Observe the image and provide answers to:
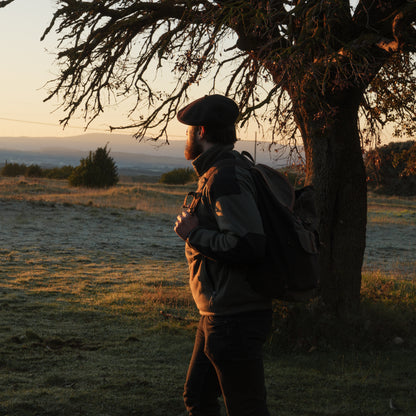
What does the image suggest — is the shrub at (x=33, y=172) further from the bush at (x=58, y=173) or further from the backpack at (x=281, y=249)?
the backpack at (x=281, y=249)

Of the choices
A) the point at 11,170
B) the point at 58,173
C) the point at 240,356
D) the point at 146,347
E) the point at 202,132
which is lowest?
the point at 146,347

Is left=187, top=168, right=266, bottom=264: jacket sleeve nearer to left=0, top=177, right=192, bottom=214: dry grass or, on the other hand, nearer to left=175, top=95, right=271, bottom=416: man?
left=175, top=95, right=271, bottom=416: man

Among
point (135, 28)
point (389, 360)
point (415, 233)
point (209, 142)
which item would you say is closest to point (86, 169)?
point (415, 233)

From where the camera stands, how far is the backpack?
253 centimetres

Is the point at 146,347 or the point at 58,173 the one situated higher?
the point at 58,173

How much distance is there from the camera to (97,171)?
39.9m

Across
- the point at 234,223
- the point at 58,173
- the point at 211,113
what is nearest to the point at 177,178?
the point at 58,173

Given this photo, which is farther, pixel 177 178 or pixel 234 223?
pixel 177 178

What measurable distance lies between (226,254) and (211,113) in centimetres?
71

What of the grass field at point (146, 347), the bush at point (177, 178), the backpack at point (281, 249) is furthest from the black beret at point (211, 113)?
the bush at point (177, 178)

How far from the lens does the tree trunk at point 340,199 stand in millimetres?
7488

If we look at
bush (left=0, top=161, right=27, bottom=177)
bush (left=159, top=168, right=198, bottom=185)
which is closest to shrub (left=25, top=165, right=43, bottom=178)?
bush (left=0, top=161, right=27, bottom=177)

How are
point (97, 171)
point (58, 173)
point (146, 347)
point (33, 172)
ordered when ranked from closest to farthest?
point (146, 347) → point (97, 171) → point (33, 172) → point (58, 173)

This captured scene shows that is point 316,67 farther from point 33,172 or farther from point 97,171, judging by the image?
point 33,172
